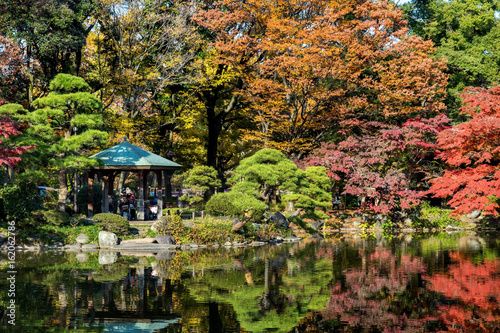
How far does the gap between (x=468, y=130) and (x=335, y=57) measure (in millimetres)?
9154

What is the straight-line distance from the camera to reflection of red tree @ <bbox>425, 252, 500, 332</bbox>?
956cm

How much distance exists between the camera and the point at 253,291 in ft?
40.2

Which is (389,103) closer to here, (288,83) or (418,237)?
(288,83)

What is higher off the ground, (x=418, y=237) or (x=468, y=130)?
(x=468, y=130)

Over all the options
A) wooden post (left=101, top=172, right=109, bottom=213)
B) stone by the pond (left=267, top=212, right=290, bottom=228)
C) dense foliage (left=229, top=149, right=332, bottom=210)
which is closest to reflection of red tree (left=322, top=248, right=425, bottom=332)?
dense foliage (left=229, top=149, right=332, bottom=210)

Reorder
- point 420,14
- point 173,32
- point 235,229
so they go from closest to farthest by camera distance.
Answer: point 235,229, point 173,32, point 420,14

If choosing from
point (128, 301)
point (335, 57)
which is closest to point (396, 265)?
point (128, 301)

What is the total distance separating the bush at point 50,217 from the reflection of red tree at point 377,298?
1152cm

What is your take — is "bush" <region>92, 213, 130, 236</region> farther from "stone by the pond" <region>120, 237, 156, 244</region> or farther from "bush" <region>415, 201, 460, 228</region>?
"bush" <region>415, 201, 460, 228</region>

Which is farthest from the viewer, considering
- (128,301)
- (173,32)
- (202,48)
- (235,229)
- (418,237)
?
(202,48)

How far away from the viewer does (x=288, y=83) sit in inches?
1173

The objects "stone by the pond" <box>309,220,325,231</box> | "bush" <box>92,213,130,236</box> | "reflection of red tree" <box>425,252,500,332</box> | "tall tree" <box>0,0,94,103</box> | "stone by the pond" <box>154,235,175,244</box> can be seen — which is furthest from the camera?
"stone by the pond" <box>309,220,325,231</box>

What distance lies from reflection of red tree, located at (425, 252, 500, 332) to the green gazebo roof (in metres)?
13.0

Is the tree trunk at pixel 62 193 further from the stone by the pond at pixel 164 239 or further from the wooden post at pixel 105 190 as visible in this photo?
the stone by the pond at pixel 164 239
